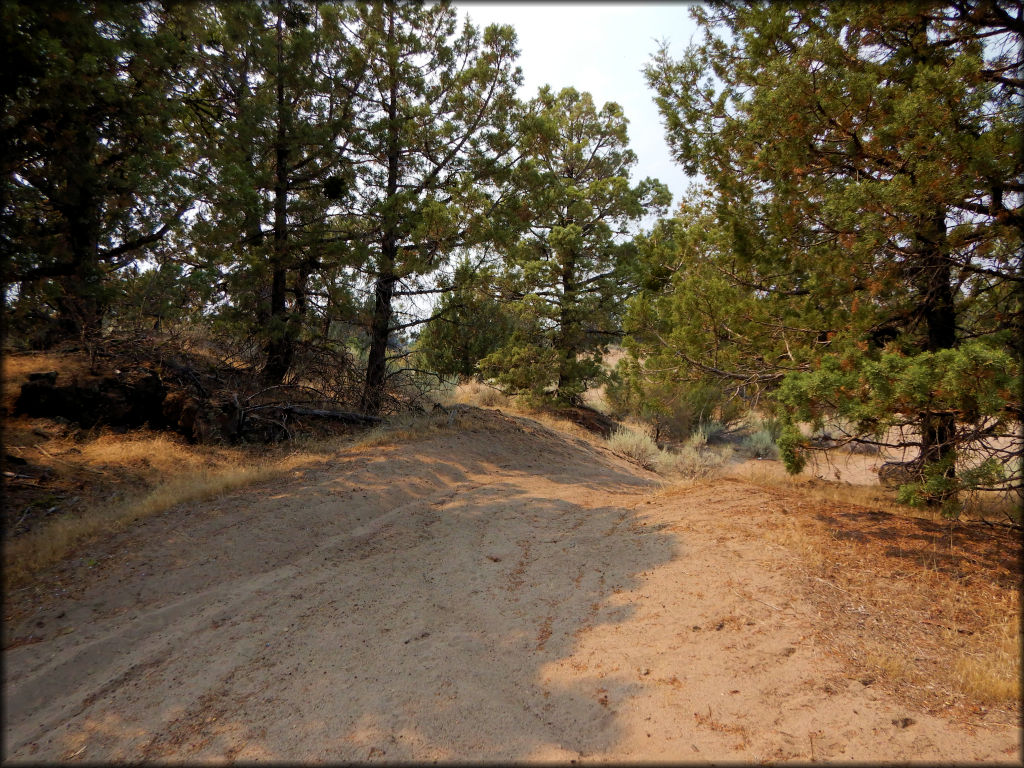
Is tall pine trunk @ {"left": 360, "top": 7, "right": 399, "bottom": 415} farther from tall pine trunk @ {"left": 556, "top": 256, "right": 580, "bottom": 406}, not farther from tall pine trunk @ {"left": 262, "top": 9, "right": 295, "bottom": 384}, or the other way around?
tall pine trunk @ {"left": 556, "top": 256, "right": 580, "bottom": 406}

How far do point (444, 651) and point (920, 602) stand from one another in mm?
3583

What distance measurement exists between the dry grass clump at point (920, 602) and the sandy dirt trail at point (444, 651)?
217mm

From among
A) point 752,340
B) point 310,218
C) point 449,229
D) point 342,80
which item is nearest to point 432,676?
point 752,340

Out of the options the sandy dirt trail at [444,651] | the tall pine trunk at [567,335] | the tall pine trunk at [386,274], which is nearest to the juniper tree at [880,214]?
the sandy dirt trail at [444,651]

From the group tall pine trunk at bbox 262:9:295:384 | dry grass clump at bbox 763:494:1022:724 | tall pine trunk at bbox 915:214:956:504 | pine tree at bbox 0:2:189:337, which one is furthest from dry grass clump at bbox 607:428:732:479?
pine tree at bbox 0:2:189:337

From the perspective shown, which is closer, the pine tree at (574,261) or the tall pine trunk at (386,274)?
the tall pine trunk at (386,274)

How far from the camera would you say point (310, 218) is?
1036 cm

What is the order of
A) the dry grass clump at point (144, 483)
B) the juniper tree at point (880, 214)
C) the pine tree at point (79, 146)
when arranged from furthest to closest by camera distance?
the pine tree at point (79, 146) < the dry grass clump at point (144, 483) < the juniper tree at point (880, 214)

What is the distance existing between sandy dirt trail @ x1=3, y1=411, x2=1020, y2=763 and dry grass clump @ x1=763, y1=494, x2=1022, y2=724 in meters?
0.22

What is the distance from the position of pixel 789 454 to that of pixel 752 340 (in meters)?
1.81

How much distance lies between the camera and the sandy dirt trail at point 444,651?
275 cm

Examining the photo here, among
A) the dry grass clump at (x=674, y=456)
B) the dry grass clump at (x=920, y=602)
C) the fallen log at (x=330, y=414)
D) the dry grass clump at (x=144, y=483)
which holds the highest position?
the fallen log at (x=330, y=414)

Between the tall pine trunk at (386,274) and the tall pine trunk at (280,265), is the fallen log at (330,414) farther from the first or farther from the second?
the tall pine trunk at (280,265)

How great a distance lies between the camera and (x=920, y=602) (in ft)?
12.7
